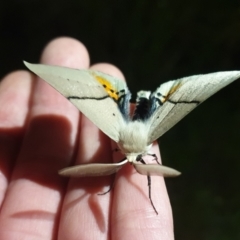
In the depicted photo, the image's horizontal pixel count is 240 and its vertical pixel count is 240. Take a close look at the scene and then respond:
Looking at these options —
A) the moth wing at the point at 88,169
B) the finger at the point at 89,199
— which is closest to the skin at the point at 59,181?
the finger at the point at 89,199

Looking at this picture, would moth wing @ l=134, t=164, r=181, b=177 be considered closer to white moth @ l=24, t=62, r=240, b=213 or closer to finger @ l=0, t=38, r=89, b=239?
white moth @ l=24, t=62, r=240, b=213

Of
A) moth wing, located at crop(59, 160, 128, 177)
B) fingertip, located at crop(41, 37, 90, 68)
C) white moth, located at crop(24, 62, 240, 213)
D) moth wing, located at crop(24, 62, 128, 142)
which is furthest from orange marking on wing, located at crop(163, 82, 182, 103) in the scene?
fingertip, located at crop(41, 37, 90, 68)

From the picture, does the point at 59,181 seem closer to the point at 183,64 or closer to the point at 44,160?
the point at 44,160


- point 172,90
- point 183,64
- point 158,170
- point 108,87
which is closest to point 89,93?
point 108,87

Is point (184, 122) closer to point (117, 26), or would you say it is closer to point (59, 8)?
point (117, 26)

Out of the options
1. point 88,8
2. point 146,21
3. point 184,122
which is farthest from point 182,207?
point 88,8

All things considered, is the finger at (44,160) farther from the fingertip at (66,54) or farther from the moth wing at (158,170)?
the moth wing at (158,170)
